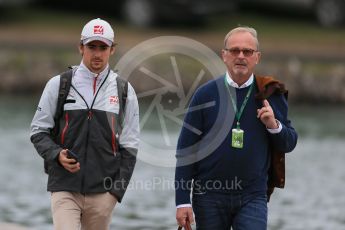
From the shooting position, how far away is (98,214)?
7.91 m

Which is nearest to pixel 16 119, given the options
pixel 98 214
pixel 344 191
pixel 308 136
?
pixel 308 136

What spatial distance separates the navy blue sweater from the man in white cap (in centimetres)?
44

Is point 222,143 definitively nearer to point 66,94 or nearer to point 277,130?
point 277,130

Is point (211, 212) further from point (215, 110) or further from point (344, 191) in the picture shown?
point (344, 191)

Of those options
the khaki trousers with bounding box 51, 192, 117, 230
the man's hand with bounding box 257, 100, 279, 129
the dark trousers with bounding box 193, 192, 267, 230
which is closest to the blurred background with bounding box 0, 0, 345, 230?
the khaki trousers with bounding box 51, 192, 117, 230

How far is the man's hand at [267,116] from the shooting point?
746 centimetres

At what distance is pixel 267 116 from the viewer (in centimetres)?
746

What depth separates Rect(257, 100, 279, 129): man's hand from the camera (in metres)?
7.46

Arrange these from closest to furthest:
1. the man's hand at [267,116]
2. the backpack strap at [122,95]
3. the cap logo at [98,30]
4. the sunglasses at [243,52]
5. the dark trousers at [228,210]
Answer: the man's hand at [267,116]
the sunglasses at [243,52]
the dark trousers at [228,210]
the cap logo at [98,30]
the backpack strap at [122,95]

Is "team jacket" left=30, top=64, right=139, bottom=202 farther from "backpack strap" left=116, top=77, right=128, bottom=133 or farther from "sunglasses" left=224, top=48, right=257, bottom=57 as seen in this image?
"sunglasses" left=224, top=48, right=257, bottom=57

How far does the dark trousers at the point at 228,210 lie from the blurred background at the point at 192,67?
7.21m

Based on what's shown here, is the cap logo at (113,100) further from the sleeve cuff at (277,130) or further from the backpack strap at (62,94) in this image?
the sleeve cuff at (277,130)

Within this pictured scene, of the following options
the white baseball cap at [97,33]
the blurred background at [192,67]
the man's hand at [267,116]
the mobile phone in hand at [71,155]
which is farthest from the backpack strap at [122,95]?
the blurred background at [192,67]

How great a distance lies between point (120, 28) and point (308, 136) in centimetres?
792
